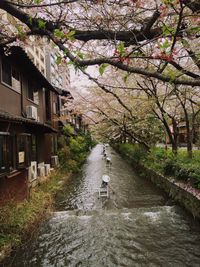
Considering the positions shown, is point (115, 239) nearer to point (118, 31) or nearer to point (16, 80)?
point (118, 31)

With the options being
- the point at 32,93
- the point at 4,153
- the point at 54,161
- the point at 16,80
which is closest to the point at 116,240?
the point at 4,153

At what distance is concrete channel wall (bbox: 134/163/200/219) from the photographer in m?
8.25

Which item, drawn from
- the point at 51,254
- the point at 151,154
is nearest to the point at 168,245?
the point at 51,254

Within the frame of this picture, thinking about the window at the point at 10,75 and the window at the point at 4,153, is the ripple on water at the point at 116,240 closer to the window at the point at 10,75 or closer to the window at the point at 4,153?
the window at the point at 4,153

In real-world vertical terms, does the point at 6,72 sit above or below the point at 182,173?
above

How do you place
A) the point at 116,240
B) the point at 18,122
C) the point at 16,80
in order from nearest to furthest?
the point at 116,240 < the point at 18,122 < the point at 16,80

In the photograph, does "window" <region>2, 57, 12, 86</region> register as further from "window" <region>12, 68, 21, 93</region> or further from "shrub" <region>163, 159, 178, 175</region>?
"shrub" <region>163, 159, 178, 175</region>

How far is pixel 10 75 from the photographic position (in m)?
10.1

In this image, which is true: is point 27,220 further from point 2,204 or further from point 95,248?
point 95,248

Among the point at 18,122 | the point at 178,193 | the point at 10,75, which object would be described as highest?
the point at 10,75

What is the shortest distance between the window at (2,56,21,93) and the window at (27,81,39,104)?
1886mm

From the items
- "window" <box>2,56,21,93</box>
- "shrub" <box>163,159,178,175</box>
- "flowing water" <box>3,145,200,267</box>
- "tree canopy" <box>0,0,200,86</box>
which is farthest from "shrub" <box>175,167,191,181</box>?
"window" <box>2,56,21,93</box>

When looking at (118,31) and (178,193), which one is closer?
(118,31)

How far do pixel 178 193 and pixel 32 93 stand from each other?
924cm
